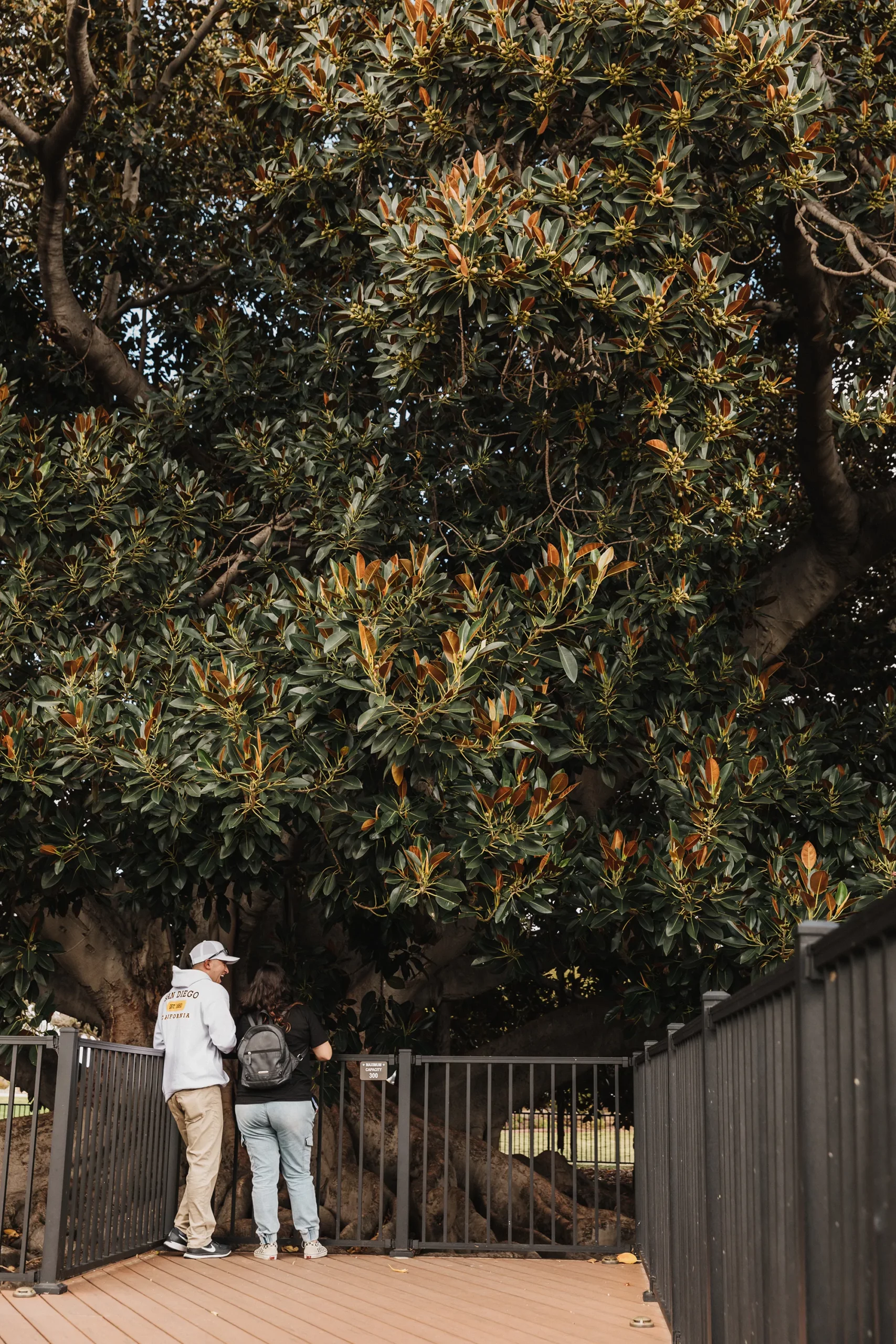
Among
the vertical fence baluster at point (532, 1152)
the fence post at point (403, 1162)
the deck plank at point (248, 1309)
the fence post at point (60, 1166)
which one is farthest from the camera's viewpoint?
the vertical fence baluster at point (532, 1152)

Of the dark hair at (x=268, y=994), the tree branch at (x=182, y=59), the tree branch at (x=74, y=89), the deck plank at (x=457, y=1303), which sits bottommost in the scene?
the deck plank at (x=457, y=1303)

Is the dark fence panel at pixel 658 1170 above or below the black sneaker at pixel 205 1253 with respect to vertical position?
above

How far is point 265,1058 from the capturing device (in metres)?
7.38

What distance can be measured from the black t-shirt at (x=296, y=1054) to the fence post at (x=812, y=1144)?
5710mm

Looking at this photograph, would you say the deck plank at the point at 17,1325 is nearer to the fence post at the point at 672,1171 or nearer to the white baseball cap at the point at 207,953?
the white baseball cap at the point at 207,953

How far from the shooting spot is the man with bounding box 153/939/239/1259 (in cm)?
738

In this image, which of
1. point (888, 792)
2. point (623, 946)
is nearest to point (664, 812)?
point (623, 946)

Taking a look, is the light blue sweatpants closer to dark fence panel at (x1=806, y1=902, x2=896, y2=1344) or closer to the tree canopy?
the tree canopy

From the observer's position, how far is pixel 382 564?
24.3ft

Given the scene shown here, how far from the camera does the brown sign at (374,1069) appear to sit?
817 cm

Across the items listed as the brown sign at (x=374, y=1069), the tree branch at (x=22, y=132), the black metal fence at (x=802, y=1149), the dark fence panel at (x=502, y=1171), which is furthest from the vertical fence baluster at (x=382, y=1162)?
the tree branch at (x=22, y=132)

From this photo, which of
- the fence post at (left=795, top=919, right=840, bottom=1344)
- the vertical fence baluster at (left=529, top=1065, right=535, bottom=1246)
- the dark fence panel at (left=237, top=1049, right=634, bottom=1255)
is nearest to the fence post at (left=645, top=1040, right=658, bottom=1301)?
the dark fence panel at (left=237, top=1049, right=634, bottom=1255)

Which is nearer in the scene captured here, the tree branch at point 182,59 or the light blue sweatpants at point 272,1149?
the light blue sweatpants at point 272,1149

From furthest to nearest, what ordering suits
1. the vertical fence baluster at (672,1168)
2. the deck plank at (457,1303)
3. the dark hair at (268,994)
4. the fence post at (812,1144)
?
the dark hair at (268,994)
the deck plank at (457,1303)
the vertical fence baluster at (672,1168)
the fence post at (812,1144)
